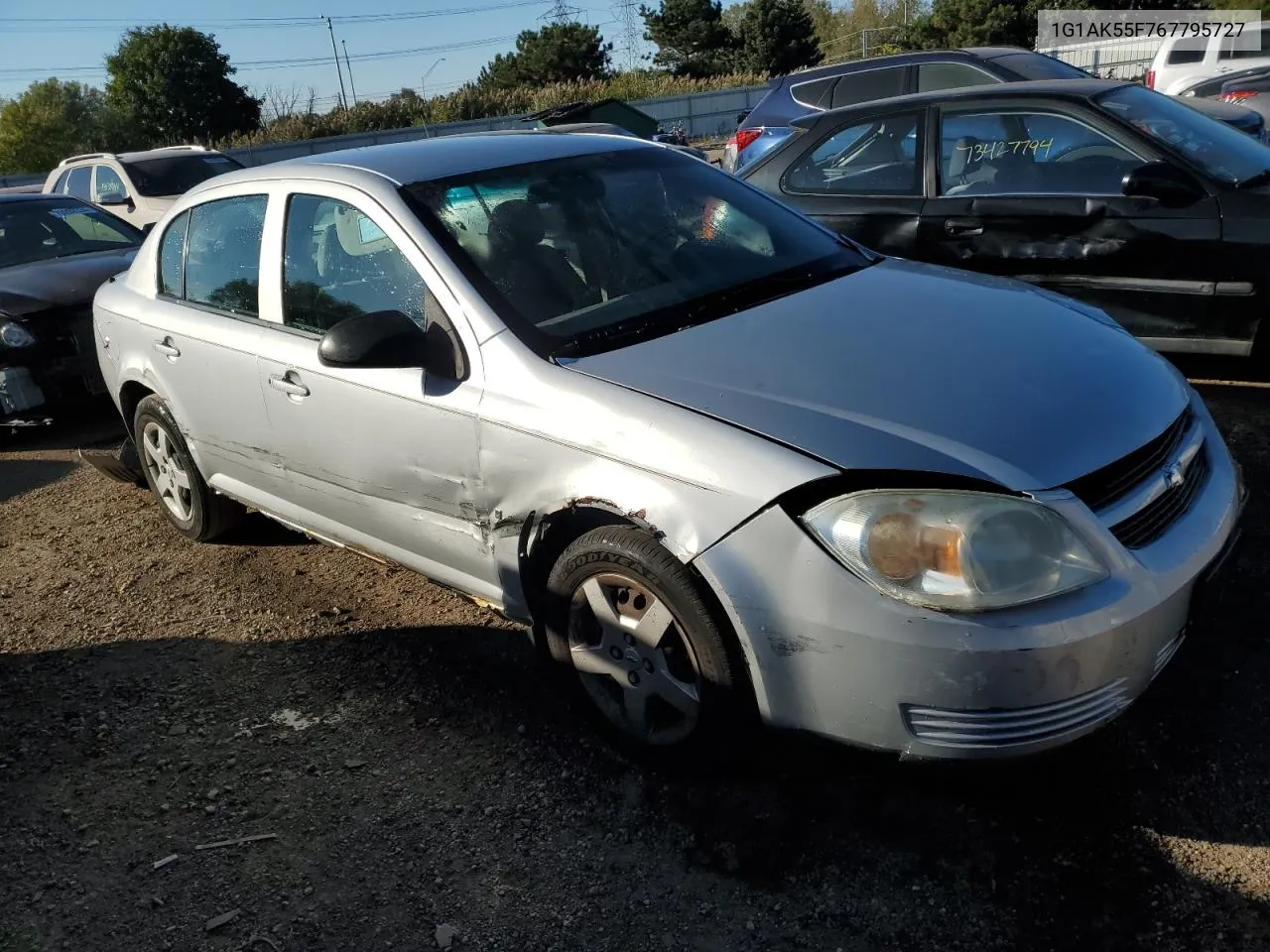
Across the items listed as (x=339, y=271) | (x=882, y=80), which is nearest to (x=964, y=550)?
(x=339, y=271)

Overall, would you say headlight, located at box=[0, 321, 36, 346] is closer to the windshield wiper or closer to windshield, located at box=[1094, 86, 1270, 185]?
windshield, located at box=[1094, 86, 1270, 185]

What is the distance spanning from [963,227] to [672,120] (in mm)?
35663

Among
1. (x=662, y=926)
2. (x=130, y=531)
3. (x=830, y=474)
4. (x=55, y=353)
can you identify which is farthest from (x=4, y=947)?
(x=55, y=353)

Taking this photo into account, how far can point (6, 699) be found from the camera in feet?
11.9

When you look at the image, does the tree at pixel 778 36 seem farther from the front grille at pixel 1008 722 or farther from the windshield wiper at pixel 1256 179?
the front grille at pixel 1008 722

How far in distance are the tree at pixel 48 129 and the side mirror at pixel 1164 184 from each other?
183ft

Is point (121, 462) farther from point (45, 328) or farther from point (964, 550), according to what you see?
point (964, 550)

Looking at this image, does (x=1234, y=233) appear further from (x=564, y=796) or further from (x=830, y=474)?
(x=564, y=796)

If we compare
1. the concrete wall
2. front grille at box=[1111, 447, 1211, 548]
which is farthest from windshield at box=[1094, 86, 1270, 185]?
the concrete wall

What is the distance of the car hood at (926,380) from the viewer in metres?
2.33

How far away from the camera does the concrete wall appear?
32.9 m

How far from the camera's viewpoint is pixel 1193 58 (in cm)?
1706

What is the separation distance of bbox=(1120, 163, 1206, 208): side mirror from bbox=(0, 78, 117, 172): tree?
2200 inches

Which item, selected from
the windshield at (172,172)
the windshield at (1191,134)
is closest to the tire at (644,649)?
the windshield at (1191,134)
